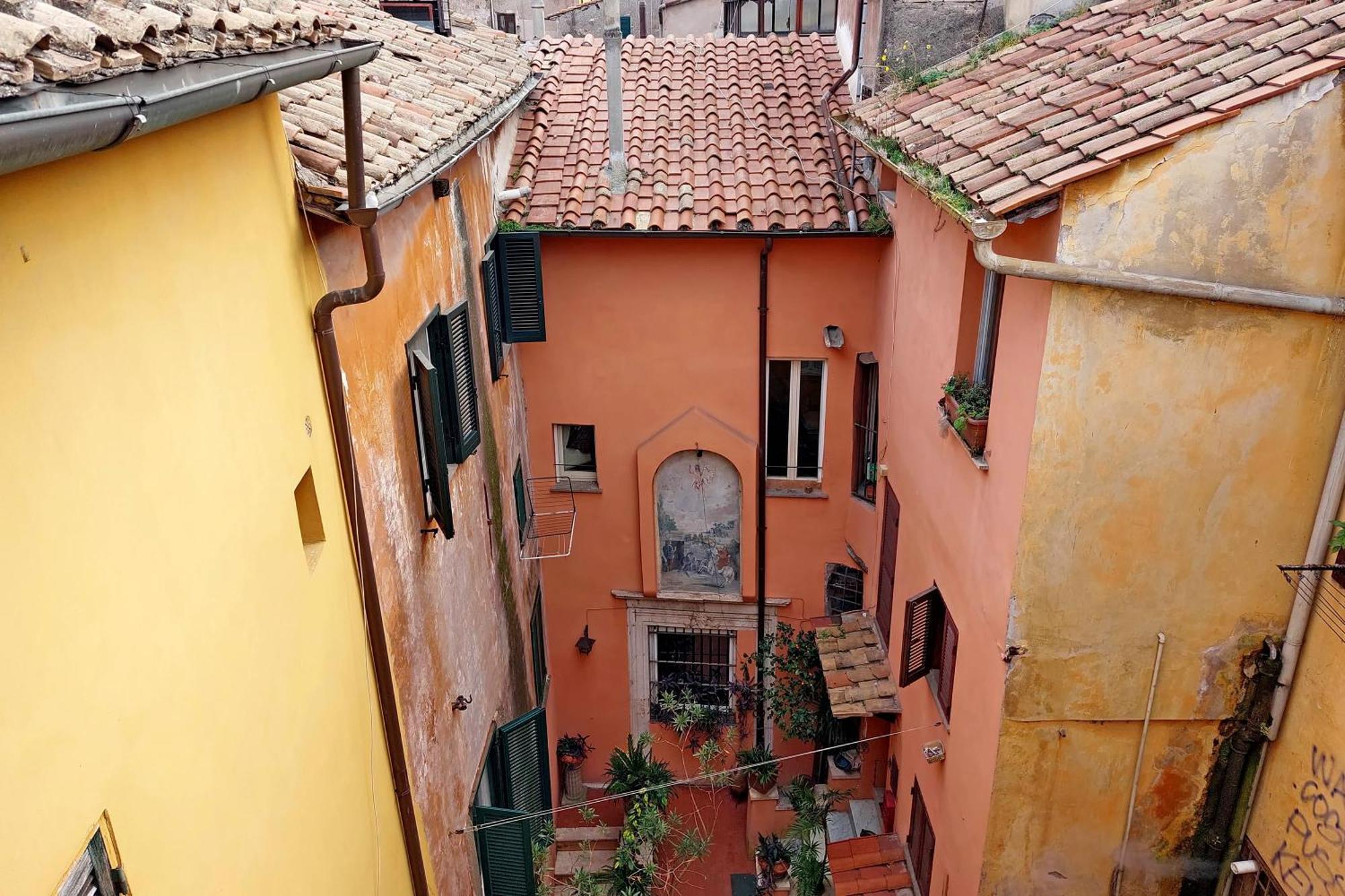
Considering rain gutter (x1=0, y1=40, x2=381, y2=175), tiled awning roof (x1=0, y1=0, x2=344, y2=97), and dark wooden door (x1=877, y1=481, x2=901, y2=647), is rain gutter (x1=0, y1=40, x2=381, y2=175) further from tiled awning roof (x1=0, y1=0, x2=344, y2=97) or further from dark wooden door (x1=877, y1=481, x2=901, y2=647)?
dark wooden door (x1=877, y1=481, x2=901, y2=647)

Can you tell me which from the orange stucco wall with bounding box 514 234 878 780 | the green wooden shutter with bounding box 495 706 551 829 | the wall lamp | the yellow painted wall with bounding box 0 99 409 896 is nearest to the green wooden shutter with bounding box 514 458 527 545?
the orange stucco wall with bounding box 514 234 878 780

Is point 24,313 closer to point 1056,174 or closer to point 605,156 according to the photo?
point 1056,174

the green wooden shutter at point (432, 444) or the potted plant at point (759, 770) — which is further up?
the green wooden shutter at point (432, 444)

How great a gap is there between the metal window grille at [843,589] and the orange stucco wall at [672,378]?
0.14m

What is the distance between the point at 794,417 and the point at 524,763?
550cm

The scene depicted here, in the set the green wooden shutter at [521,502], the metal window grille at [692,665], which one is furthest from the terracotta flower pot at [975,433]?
the metal window grille at [692,665]

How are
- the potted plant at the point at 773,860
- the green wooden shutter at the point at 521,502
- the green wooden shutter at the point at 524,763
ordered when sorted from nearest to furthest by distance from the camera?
the green wooden shutter at the point at 524,763 → the green wooden shutter at the point at 521,502 → the potted plant at the point at 773,860

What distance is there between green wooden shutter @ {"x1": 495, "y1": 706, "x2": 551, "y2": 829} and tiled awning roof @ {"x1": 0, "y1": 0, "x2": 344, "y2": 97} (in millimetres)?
7670

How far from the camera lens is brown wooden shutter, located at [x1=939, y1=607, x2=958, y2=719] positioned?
9562 millimetres

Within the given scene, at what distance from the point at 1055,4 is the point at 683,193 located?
15.0ft

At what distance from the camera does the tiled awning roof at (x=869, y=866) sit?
11367 millimetres

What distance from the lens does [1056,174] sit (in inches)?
254

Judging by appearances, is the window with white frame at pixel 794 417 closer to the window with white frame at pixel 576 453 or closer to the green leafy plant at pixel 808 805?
the window with white frame at pixel 576 453

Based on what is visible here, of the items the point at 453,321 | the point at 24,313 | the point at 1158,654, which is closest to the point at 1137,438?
the point at 1158,654
